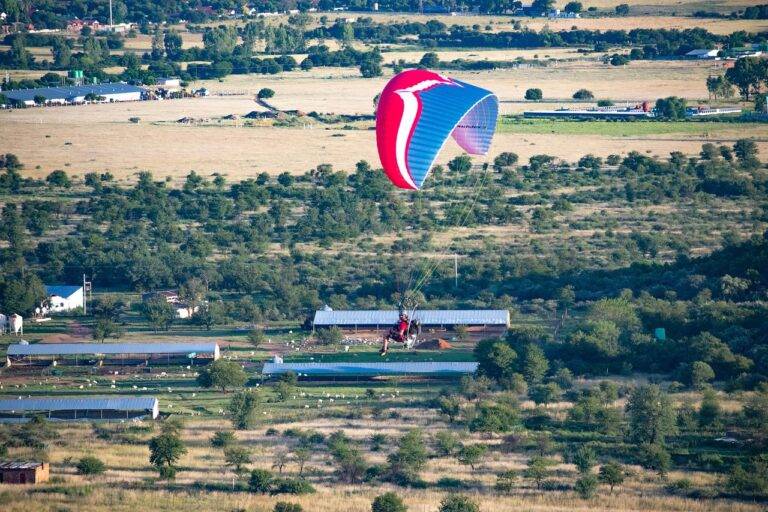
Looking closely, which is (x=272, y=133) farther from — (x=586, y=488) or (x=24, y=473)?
(x=586, y=488)

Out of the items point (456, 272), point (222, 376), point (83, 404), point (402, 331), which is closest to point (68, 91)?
point (456, 272)

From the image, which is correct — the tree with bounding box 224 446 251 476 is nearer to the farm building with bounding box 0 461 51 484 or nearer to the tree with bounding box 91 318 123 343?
the farm building with bounding box 0 461 51 484

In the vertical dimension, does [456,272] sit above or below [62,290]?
above

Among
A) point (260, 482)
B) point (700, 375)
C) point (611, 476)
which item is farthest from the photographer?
point (700, 375)

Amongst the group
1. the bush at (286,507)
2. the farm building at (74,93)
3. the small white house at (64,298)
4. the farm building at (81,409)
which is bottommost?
the farm building at (74,93)

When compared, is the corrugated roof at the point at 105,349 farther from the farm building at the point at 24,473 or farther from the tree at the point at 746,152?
the tree at the point at 746,152

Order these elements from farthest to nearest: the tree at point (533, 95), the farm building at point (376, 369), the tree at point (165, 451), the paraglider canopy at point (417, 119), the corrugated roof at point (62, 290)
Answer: the tree at point (533, 95) < the corrugated roof at point (62, 290) < the farm building at point (376, 369) < the paraglider canopy at point (417, 119) < the tree at point (165, 451)

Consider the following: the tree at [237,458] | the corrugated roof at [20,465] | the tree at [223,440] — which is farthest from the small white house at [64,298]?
the tree at [237,458]
